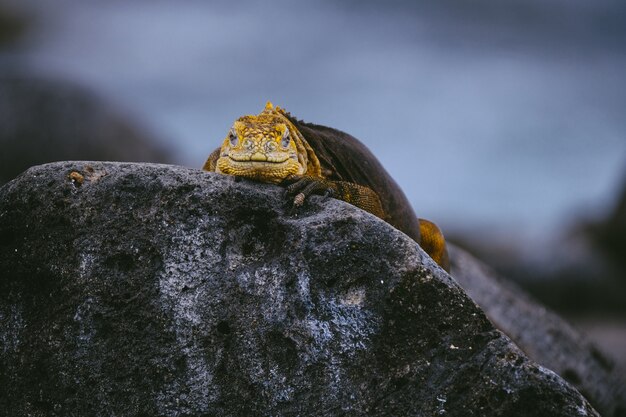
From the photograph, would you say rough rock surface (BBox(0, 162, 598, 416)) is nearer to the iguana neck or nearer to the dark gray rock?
the iguana neck

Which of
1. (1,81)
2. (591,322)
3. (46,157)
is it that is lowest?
(591,322)

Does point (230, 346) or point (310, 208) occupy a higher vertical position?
point (310, 208)

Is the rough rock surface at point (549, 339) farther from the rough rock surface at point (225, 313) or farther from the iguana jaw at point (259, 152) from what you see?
the rough rock surface at point (225, 313)

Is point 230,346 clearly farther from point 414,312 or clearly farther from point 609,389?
point 609,389

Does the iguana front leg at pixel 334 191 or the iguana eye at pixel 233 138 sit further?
the iguana eye at pixel 233 138

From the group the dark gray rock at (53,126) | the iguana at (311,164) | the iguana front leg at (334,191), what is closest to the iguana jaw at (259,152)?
the iguana at (311,164)

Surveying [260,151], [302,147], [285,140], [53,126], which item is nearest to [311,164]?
[302,147]

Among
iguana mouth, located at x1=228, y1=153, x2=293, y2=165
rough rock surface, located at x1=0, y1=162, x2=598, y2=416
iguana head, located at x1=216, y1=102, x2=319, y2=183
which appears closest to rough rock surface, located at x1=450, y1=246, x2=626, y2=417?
iguana head, located at x1=216, y1=102, x2=319, y2=183

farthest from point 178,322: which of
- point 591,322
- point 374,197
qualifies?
point 591,322
